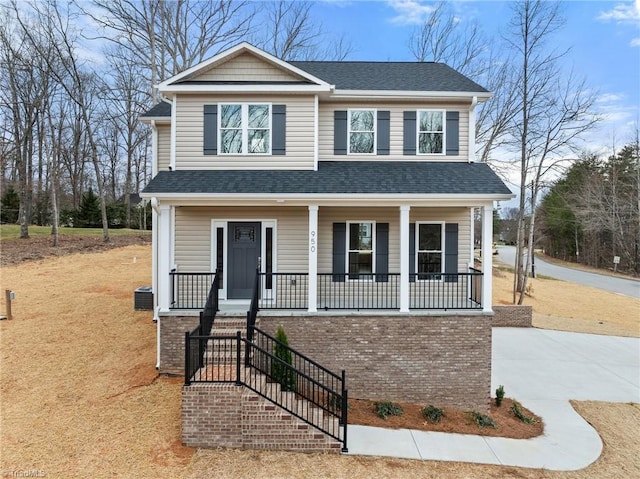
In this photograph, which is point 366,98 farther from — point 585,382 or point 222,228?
point 585,382

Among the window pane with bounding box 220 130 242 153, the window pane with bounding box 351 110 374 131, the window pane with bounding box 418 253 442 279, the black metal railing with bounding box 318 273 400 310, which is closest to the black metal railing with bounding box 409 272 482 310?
the window pane with bounding box 418 253 442 279

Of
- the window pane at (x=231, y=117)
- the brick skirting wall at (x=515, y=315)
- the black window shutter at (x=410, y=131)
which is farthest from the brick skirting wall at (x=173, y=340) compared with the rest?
the brick skirting wall at (x=515, y=315)

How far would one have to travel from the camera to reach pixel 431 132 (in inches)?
434

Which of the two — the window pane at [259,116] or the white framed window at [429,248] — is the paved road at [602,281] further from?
the window pane at [259,116]

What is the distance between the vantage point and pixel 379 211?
10.5 meters

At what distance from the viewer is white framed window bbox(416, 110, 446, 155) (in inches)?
433

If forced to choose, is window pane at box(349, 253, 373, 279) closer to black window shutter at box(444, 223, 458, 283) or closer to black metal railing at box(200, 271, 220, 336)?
black window shutter at box(444, 223, 458, 283)

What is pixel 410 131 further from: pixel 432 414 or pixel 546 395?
pixel 546 395

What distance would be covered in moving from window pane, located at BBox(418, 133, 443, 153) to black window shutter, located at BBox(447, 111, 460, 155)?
0.27 m

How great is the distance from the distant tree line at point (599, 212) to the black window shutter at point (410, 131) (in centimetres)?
2622

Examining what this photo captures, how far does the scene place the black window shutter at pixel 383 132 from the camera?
1097cm

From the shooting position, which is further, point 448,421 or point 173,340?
point 173,340

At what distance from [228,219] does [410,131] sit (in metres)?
5.90

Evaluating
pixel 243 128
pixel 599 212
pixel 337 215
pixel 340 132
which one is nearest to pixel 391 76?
pixel 340 132
